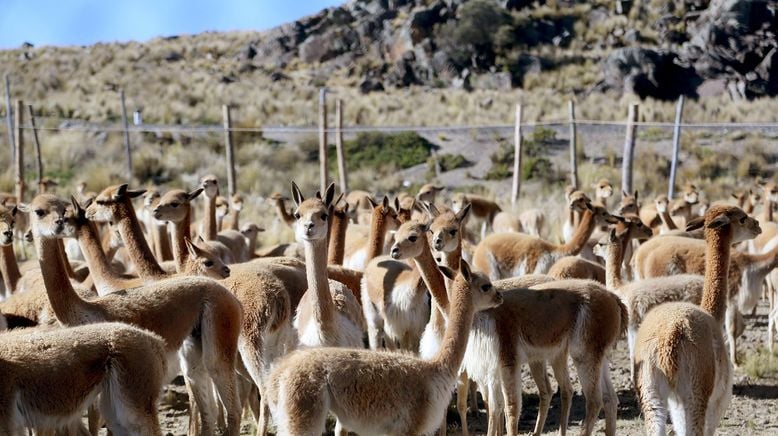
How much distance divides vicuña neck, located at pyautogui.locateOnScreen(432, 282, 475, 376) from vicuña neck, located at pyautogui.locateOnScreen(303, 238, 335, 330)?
1.19m

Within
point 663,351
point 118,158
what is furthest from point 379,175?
point 663,351

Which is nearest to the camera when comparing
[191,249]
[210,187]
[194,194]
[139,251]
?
[139,251]

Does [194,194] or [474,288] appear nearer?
[474,288]

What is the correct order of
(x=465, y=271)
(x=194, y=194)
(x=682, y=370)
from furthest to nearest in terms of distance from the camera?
(x=194, y=194)
(x=465, y=271)
(x=682, y=370)

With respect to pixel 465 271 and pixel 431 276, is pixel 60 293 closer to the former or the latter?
pixel 431 276

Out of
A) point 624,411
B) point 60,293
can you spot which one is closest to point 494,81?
point 624,411

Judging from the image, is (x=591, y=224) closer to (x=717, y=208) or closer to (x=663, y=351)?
(x=717, y=208)

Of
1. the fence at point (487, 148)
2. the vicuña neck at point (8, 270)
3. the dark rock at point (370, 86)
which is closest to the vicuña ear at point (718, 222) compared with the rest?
the vicuña neck at point (8, 270)

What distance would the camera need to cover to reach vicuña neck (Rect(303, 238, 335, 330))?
665 cm

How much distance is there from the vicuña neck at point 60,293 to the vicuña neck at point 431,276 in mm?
2270

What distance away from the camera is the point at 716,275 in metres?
6.44

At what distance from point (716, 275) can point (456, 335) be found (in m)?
1.97

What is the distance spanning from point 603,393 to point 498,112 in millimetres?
29142

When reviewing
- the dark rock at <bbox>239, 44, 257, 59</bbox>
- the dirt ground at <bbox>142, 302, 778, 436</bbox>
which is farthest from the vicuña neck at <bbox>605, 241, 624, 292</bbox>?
the dark rock at <bbox>239, 44, 257, 59</bbox>
